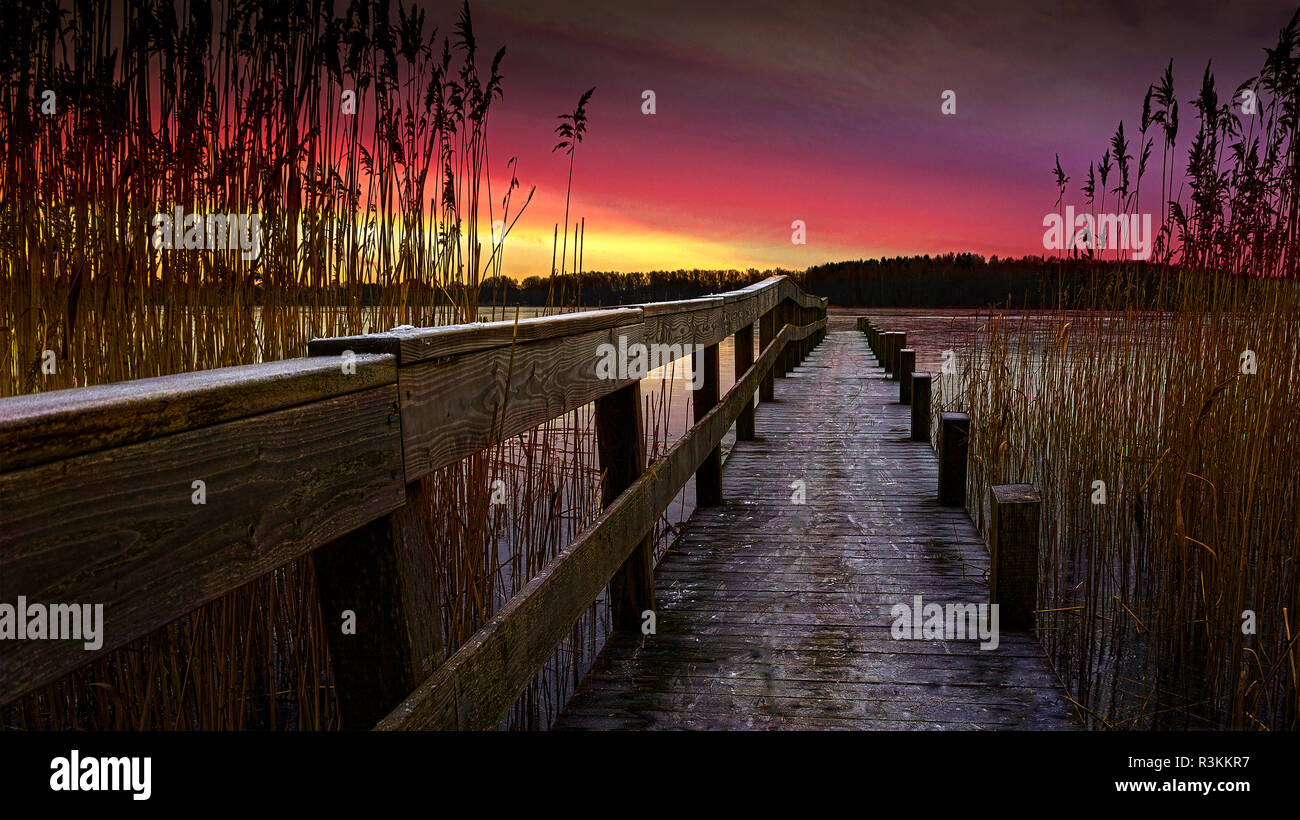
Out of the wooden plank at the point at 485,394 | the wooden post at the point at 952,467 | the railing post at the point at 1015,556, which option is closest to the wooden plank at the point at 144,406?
the wooden plank at the point at 485,394

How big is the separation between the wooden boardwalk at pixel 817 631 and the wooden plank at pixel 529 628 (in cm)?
50

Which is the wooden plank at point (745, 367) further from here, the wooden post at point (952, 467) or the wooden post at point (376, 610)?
the wooden post at point (376, 610)

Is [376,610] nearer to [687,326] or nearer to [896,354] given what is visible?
[687,326]

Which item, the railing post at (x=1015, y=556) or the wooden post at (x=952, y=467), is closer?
the railing post at (x=1015, y=556)

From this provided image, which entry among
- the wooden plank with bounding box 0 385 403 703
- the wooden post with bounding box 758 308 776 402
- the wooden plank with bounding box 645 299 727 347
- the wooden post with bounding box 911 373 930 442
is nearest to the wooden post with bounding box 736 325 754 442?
the wooden post with bounding box 911 373 930 442

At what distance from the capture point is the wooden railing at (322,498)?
79 centimetres

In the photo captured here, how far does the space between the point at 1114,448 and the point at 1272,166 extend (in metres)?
1.76

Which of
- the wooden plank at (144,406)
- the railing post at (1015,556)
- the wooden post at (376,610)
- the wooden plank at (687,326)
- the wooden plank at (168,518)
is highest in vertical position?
the wooden plank at (687,326)

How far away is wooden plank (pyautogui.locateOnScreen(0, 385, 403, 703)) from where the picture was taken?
0.76 metres

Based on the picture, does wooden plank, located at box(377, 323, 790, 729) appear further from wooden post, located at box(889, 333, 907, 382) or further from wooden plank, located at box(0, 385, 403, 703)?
wooden post, located at box(889, 333, 907, 382)

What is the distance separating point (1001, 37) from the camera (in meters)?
11.3

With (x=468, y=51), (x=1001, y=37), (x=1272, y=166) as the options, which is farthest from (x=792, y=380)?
(x=468, y=51)

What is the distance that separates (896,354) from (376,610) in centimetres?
1053
